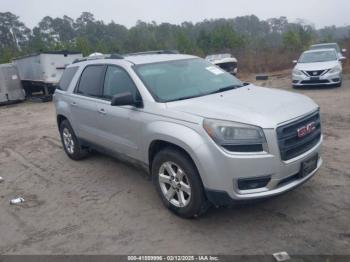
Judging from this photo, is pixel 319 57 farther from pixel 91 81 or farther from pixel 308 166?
pixel 308 166

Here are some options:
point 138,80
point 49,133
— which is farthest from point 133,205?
point 49,133

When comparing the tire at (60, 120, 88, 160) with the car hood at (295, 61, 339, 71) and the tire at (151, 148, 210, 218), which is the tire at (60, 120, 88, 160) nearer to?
the tire at (151, 148, 210, 218)

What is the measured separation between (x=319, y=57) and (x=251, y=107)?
11.6 metres

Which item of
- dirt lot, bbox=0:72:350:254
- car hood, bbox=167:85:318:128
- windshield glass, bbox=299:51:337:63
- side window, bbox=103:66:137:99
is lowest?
dirt lot, bbox=0:72:350:254

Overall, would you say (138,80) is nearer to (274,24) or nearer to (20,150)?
(20,150)

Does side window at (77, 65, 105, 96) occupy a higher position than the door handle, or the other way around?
side window at (77, 65, 105, 96)

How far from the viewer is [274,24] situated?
253 feet

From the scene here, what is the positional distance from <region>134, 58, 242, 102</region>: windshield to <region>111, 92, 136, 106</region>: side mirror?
0.27m

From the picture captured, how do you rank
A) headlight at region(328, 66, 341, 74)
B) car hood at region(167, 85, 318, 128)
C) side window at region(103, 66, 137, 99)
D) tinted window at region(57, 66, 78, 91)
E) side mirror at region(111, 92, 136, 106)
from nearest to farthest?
1. car hood at region(167, 85, 318, 128)
2. side mirror at region(111, 92, 136, 106)
3. side window at region(103, 66, 137, 99)
4. tinted window at region(57, 66, 78, 91)
5. headlight at region(328, 66, 341, 74)

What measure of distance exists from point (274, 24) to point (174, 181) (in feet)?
259

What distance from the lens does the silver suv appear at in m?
3.60

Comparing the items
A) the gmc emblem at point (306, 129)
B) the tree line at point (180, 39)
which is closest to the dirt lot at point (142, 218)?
the gmc emblem at point (306, 129)

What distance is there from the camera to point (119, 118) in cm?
487

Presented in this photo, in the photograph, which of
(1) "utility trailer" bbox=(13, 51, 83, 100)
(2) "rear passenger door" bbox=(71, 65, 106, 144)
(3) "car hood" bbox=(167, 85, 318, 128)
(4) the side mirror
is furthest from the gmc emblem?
(1) "utility trailer" bbox=(13, 51, 83, 100)
